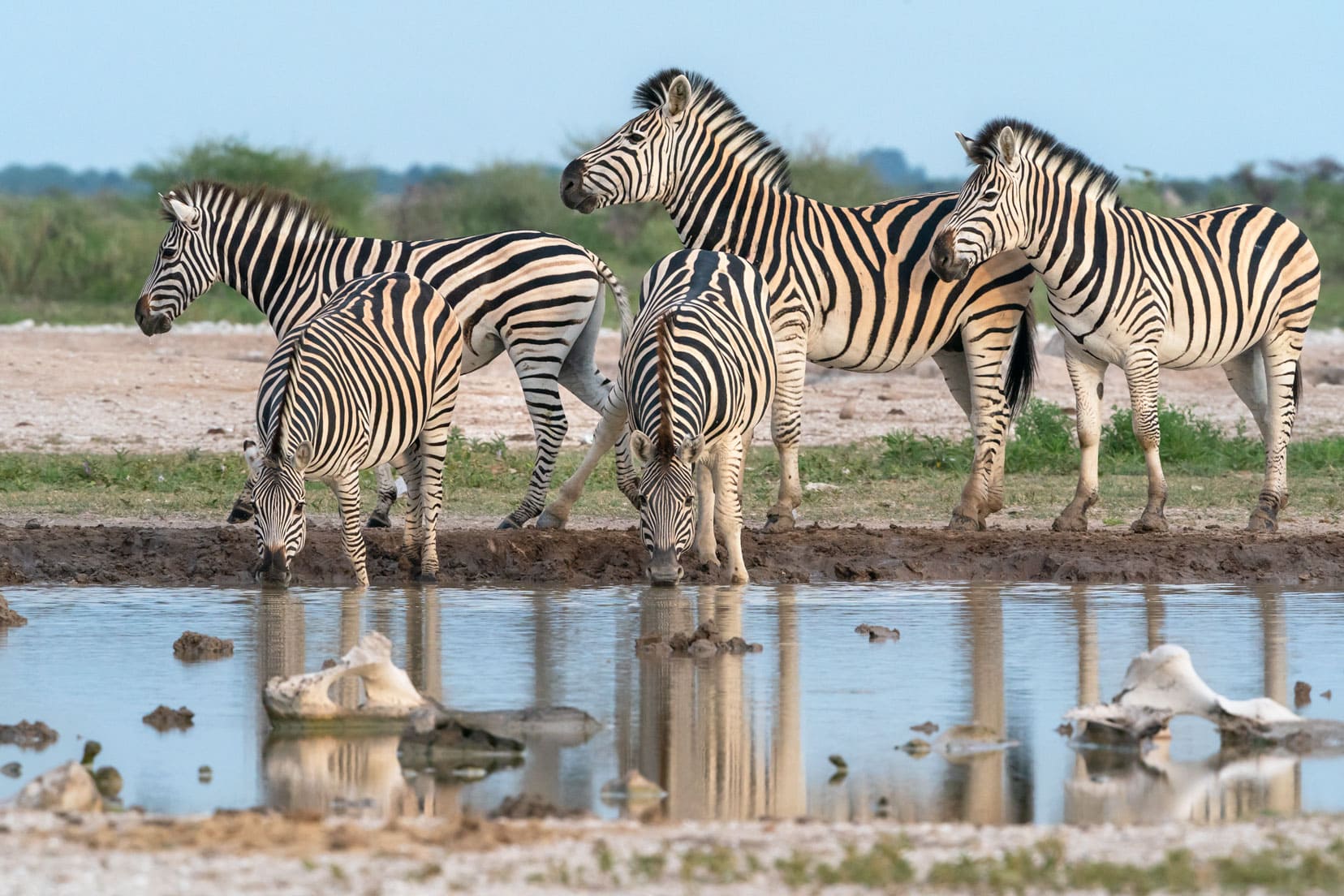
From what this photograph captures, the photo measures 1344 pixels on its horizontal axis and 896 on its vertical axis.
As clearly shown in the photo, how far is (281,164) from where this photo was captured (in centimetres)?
3872

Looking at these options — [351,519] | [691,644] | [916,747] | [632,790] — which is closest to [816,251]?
[351,519]

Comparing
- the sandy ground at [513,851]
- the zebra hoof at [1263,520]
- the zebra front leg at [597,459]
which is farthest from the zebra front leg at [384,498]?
the sandy ground at [513,851]

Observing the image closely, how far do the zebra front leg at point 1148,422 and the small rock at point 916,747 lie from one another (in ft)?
19.3

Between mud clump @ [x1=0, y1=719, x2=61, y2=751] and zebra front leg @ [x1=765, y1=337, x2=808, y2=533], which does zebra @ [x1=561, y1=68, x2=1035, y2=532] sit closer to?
zebra front leg @ [x1=765, y1=337, x2=808, y2=533]

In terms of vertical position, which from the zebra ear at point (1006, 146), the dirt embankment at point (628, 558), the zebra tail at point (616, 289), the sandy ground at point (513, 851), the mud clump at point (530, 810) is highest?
the zebra ear at point (1006, 146)

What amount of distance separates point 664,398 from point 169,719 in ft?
11.2

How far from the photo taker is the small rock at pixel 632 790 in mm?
5098

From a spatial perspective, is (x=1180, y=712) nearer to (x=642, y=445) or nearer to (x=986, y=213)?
(x=642, y=445)

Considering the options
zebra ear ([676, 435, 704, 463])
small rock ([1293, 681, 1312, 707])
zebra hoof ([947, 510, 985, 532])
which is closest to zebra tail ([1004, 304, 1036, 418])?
zebra hoof ([947, 510, 985, 532])

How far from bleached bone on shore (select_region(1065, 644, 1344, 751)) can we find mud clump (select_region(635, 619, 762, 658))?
1.76 m

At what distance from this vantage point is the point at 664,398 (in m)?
8.88

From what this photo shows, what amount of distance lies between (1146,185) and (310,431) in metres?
21.8

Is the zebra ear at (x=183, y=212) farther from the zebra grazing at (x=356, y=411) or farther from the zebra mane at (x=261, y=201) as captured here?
the zebra grazing at (x=356, y=411)

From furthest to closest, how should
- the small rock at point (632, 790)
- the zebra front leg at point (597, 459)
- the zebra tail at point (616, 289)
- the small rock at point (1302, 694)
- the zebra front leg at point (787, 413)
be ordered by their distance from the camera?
the zebra tail at point (616, 289)
the zebra front leg at point (787, 413)
the zebra front leg at point (597, 459)
the small rock at point (1302, 694)
the small rock at point (632, 790)
